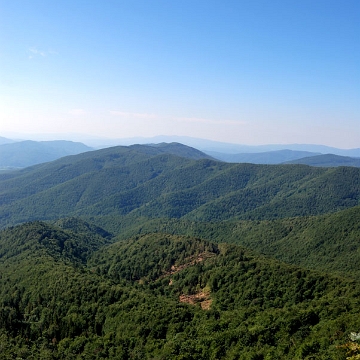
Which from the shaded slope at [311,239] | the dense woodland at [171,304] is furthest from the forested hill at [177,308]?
the shaded slope at [311,239]

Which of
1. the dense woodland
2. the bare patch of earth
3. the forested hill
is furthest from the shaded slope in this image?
the bare patch of earth

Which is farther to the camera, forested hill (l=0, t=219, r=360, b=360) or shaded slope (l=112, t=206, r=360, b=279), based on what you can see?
shaded slope (l=112, t=206, r=360, b=279)

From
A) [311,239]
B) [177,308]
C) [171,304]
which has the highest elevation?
[177,308]

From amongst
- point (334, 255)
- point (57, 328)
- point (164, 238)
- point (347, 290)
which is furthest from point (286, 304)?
point (334, 255)

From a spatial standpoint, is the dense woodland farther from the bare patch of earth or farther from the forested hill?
the bare patch of earth

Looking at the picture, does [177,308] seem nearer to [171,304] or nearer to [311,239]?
[171,304]

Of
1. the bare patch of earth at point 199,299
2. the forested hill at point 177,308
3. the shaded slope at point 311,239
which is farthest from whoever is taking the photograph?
the shaded slope at point 311,239

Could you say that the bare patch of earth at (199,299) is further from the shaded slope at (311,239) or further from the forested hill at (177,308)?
the shaded slope at (311,239)

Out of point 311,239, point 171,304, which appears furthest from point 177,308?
point 311,239
